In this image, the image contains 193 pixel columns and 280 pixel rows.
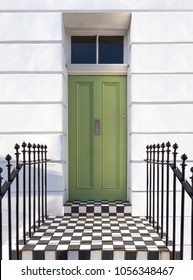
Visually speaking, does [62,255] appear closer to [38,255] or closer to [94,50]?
[38,255]

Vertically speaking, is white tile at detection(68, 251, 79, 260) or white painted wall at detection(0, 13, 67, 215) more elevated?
white painted wall at detection(0, 13, 67, 215)

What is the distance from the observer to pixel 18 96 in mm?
4305

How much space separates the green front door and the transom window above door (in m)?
0.31

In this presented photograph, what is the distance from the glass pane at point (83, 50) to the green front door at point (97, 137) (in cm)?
32

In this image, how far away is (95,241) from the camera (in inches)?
120

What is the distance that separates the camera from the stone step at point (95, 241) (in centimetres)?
282

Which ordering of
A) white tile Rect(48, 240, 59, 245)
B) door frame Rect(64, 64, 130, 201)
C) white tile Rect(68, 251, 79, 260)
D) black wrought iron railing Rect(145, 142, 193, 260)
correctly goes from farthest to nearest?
door frame Rect(64, 64, 130, 201) → white tile Rect(48, 240, 59, 245) → white tile Rect(68, 251, 79, 260) → black wrought iron railing Rect(145, 142, 193, 260)

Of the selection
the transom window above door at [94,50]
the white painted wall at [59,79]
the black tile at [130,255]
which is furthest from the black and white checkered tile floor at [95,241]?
the transom window above door at [94,50]

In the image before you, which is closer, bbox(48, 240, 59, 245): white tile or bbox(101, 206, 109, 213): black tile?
bbox(48, 240, 59, 245): white tile

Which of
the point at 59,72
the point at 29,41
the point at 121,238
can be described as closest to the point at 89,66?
the point at 59,72

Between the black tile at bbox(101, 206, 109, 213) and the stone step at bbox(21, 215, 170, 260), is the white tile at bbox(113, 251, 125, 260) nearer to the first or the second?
the stone step at bbox(21, 215, 170, 260)

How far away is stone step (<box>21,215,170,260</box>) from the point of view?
9.25 feet

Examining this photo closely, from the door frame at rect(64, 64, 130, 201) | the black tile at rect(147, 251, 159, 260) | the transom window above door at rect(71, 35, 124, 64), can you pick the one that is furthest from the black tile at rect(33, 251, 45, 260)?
the transom window above door at rect(71, 35, 124, 64)

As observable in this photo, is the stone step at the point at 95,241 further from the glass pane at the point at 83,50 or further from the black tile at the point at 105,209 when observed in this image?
the glass pane at the point at 83,50
